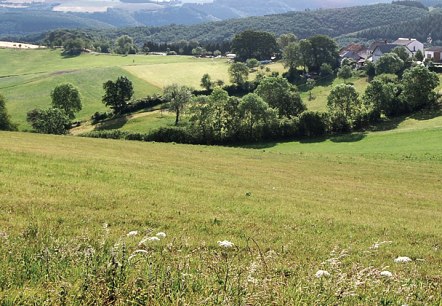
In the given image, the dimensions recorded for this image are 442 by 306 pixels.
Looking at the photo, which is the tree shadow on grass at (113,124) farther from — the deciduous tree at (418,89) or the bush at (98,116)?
the deciduous tree at (418,89)

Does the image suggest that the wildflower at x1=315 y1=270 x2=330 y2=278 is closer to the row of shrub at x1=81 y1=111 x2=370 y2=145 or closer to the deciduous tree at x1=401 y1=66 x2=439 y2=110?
the row of shrub at x1=81 y1=111 x2=370 y2=145

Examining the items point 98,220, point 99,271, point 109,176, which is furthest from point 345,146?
point 99,271

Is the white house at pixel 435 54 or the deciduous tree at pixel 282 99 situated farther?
the white house at pixel 435 54

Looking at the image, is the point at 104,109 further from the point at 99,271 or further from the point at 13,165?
the point at 99,271

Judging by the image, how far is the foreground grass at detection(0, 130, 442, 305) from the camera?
6.32 metres

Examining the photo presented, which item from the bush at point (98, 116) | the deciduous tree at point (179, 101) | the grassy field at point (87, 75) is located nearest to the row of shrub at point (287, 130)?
the deciduous tree at point (179, 101)

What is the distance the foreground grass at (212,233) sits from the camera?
632 cm

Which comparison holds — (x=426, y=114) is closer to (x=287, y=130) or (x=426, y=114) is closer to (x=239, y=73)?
A: (x=287, y=130)

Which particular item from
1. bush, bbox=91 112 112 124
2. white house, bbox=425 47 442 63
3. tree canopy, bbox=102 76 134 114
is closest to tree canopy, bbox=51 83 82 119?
bush, bbox=91 112 112 124

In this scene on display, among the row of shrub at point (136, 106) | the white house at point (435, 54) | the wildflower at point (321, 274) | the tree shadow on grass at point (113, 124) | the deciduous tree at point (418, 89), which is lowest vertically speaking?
the tree shadow on grass at point (113, 124)

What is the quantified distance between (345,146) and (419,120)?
26958 mm

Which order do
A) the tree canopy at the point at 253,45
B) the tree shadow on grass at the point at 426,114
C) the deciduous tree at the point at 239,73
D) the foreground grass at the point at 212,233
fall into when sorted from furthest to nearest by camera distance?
1. the tree canopy at the point at 253,45
2. the deciduous tree at the point at 239,73
3. the tree shadow on grass at the point at 426,114
4. the foreground grass at the point at 212,233

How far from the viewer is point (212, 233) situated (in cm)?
1370

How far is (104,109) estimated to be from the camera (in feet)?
384
